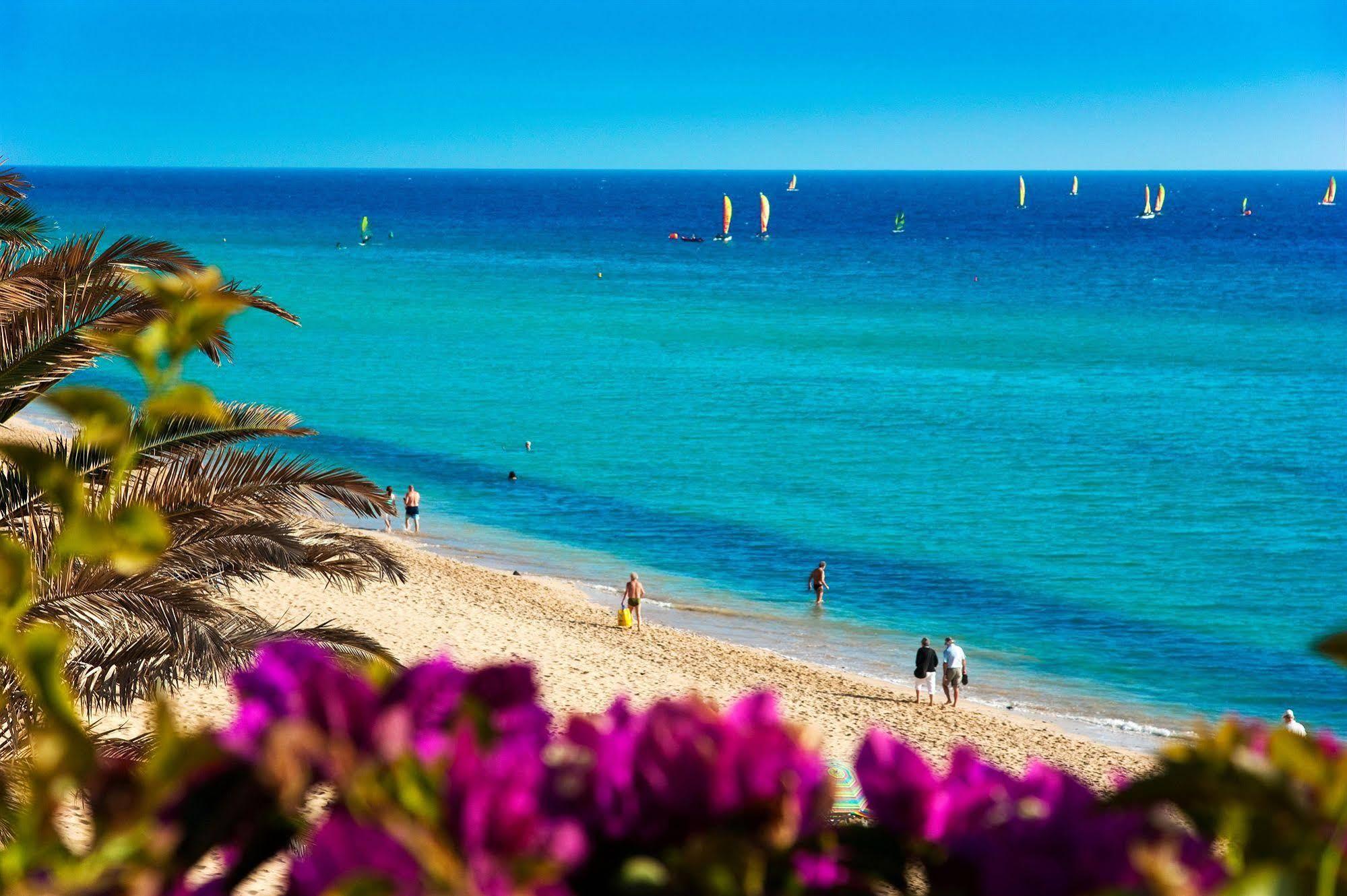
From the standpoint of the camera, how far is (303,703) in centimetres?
122

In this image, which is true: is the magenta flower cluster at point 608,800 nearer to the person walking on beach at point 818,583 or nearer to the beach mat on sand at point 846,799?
the beach mat on sand at point 846,799

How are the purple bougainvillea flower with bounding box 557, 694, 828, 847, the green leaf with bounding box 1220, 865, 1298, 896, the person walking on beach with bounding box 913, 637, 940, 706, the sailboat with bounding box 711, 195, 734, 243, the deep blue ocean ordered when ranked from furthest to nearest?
the sailboat with bounding box 711, 195, 734, 243, the deep blue ocean, the person walking on beach with bounding box 913, 637, 940, 706, the purple bougainvillea flower with bounding box 557, 694, 828, 847, the green leaf with bounding box 1220, 865, 1298, 896

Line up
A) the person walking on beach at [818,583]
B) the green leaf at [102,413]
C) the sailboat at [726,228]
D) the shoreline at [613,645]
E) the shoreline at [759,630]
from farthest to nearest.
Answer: the sailboat at [726,228]
the person walking on beach at [818,583]
the shoreline at [759,630]
the shoreline at [613,645]
the green leaf at [102,413]

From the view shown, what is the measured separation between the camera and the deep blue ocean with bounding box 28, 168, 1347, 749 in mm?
23922

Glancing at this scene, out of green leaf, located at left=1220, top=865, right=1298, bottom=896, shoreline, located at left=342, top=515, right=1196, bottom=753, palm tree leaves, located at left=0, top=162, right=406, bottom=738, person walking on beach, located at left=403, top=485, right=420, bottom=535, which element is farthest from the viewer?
person walking on beach, located at left=403, top=485, right=420, bottom=535

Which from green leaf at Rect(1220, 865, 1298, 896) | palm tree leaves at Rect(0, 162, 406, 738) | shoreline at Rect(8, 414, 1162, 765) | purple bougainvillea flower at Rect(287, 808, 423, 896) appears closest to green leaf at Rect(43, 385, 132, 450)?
purple bougainvillea flower at Rect(287, 808, 423, 896)

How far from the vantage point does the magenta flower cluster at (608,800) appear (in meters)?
1.08

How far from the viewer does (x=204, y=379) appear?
4891 cm

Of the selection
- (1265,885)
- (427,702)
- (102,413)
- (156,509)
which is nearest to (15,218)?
(156,509)

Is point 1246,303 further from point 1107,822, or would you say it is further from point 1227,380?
point 1107,822

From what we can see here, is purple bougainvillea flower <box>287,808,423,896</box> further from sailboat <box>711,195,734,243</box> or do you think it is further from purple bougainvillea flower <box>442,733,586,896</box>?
sailboat <box>711,195,734,243</box>

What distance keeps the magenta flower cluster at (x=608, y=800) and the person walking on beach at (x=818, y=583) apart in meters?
23.5

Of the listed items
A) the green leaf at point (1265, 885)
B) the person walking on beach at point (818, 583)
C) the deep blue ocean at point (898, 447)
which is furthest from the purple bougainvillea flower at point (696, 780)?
the person walking on beach at point (818, 583)

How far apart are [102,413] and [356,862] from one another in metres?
0.80
